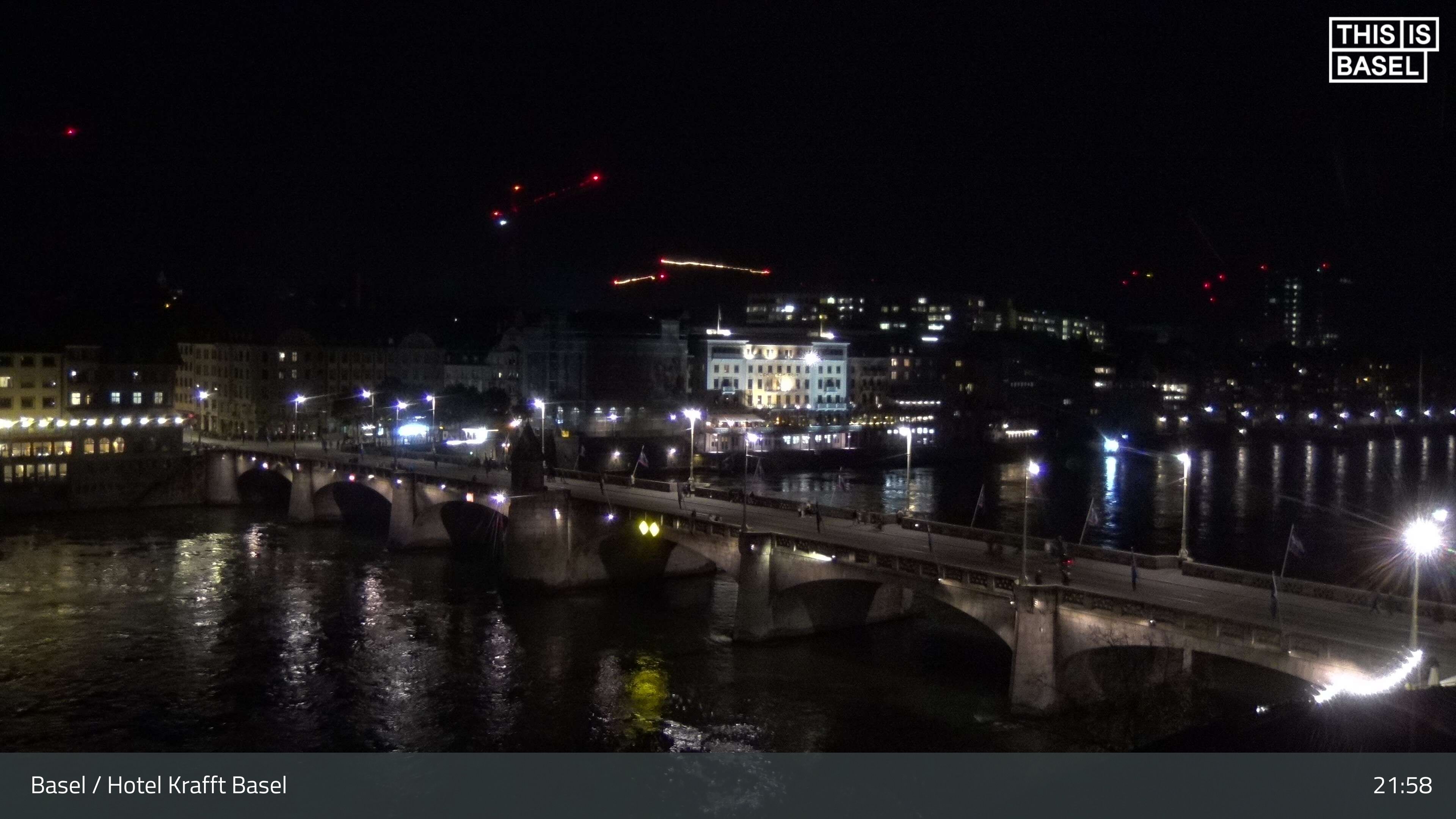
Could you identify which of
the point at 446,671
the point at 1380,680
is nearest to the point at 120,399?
the point at 446,671

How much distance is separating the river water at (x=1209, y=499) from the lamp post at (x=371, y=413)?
33172mm

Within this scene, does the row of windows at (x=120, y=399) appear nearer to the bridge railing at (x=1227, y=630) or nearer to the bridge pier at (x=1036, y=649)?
the bridge pier at (x=1036, y=649)

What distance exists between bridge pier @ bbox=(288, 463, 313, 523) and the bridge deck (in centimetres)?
2441

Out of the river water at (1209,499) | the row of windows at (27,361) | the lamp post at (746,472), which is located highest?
the row of windows at (27,361)

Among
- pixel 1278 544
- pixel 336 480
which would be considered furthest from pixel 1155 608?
pixel 336 480

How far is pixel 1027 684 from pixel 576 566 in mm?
23321

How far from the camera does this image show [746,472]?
49.7 metres

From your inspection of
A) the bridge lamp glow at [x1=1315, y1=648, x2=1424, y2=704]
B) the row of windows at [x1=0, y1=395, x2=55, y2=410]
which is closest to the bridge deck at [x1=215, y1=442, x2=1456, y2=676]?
the bridge lamp glow at [x1=1315, y1=648, x2=1424, y2=704]

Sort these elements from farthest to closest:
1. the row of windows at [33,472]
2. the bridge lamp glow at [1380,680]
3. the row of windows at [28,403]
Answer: the row of windows at [28,403] < the row of windows at [33,472] < the bridge lamp glow at [1380,680]

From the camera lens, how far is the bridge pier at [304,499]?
6675cm

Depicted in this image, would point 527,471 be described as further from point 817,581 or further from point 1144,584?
point 1144,584

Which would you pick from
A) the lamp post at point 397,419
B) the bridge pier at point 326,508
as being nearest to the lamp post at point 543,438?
the lamp post at point 397,419

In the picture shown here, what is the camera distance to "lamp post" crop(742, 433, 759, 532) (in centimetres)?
3870
